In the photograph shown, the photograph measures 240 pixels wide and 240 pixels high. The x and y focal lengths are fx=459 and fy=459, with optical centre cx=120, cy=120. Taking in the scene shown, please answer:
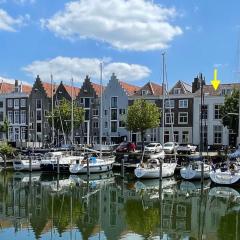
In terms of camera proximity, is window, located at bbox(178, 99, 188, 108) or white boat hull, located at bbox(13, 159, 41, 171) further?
window, located at bbox(178, 99, 188, 108)

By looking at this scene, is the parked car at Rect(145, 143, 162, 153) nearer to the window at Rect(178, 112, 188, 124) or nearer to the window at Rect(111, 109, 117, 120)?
the window at Rect(178, 112, 188, 124)

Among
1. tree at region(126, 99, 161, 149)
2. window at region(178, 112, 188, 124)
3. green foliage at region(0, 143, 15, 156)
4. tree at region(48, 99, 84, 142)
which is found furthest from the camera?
window at region(178, 112, 188, 124)

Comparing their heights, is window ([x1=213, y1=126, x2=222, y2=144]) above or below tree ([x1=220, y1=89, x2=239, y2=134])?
below

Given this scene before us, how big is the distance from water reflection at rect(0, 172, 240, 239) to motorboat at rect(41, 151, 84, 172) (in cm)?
401

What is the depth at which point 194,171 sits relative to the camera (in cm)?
4797

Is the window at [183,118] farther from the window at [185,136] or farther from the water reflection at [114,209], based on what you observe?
the water reflection at [114,209]

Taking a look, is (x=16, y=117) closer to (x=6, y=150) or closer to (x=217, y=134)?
(x=6, y=150)

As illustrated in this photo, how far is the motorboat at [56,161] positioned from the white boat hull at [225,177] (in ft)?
61.5

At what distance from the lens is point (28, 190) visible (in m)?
43.8

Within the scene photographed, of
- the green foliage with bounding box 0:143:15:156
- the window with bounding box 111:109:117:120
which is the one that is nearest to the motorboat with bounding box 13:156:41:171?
the green foliage with bounding box 0:143:15:156

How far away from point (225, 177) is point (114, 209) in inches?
533

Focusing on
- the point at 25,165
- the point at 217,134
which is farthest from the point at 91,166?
the point at 217,134

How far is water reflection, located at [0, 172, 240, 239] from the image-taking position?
2702 cm

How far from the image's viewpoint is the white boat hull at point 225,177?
1700 inches
